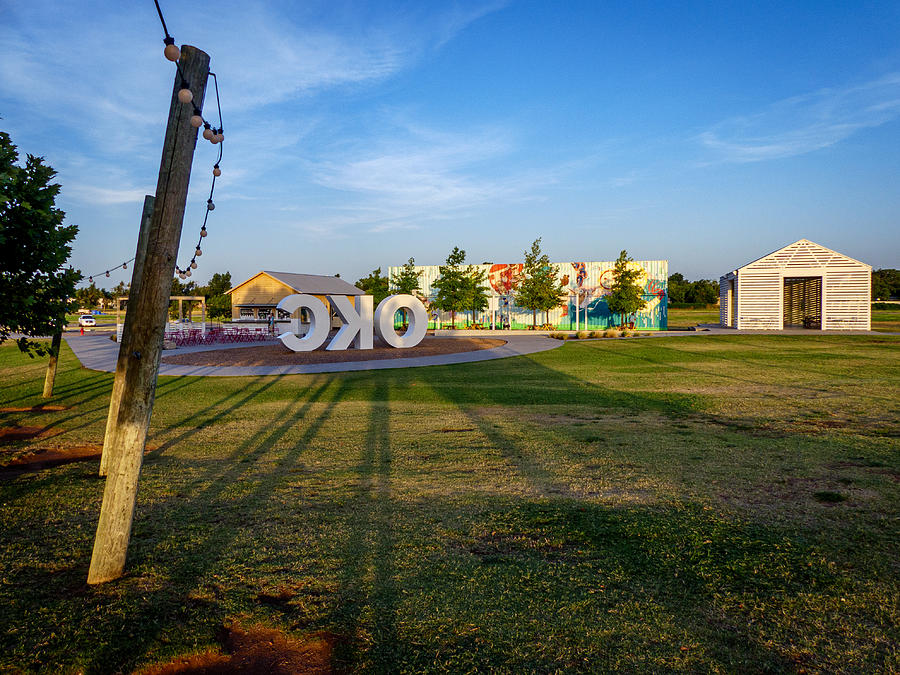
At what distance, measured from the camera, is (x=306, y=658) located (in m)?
3.03

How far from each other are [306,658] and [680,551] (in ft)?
9.19

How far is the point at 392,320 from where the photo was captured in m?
25.4

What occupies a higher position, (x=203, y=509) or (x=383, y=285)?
(x=383, y=285)

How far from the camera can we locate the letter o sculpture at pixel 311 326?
22609 millimetres

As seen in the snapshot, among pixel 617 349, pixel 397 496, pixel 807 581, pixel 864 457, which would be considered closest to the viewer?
pixel 807 581

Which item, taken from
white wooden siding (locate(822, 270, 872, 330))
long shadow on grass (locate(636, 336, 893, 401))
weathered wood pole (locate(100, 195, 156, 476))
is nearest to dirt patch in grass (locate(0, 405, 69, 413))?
weathered wood pole (locate(100, 195, 156, 476))

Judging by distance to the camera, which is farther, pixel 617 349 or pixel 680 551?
pixel 617 349

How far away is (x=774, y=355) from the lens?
22.2 metres

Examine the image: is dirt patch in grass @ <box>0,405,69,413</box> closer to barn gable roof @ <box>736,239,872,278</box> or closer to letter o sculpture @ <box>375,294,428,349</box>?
letter o sculpture @ <box>375,294,428,349</box>

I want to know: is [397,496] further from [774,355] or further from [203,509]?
[774,355]

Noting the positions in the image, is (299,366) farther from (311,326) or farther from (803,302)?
Answer: (803,302)

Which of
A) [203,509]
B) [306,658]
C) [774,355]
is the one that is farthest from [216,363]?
[774,355]

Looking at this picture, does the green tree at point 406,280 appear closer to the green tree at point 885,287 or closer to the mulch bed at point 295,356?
the mulch bed at point 295,356

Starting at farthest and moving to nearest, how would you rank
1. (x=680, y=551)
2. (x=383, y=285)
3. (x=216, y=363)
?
(x=383, y=285), (x=216, y=363), (x=680, y=551)
